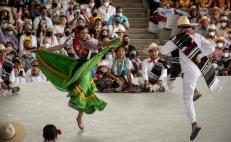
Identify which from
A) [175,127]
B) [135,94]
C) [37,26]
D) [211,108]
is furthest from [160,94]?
[37,26]

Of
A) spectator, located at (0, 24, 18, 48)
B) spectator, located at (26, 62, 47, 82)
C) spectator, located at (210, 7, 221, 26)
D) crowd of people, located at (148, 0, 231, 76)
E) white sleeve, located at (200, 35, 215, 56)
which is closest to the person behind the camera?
white sleeve, located at (200, 35, 215, 56)

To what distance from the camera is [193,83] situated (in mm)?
10203

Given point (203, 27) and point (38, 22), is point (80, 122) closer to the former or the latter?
point (38, 22)

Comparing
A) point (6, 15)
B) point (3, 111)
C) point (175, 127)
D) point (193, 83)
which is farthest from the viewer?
point (6, 15)

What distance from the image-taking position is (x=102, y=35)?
16.9m

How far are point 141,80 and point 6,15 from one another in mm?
4740

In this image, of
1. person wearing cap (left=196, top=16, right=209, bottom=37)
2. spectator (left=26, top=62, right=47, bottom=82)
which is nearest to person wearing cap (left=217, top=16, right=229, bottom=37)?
person wearing cap (left=196, top=16, right=209, bottom=37)

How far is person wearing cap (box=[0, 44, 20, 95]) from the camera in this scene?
529 inches

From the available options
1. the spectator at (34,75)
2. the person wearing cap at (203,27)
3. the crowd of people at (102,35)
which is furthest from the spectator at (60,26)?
the person wearing cap at (203,27)

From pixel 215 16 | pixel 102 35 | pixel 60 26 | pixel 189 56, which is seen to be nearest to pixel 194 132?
pixel 189 56

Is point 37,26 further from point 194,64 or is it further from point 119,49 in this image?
point 194,64

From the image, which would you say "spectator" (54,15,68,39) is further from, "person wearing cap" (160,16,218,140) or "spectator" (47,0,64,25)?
"person wearing cap" (160,16,218,140)

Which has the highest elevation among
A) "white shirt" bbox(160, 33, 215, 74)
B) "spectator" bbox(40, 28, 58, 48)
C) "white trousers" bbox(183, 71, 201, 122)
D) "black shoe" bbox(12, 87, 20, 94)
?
"white shirt" bbox(160, 33, 215, 74)

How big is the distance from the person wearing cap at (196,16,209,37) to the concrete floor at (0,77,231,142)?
4.41 metres
